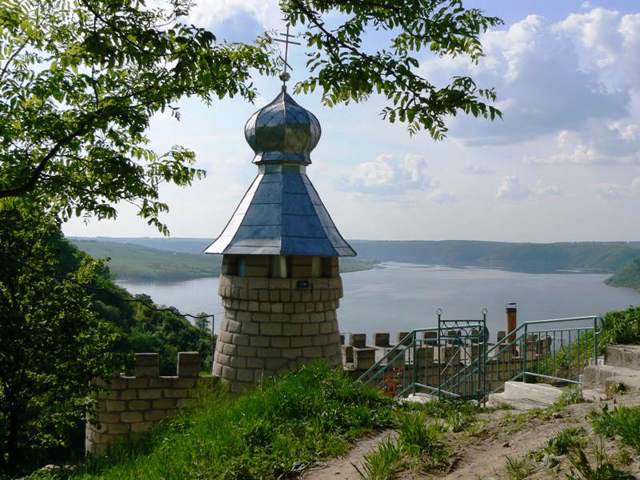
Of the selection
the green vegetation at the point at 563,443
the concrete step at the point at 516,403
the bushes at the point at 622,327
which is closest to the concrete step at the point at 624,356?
the bushes at the point at 622,327

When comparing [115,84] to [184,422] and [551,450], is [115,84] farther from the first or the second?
[551,450]

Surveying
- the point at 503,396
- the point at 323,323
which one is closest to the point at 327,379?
the point at 503,396

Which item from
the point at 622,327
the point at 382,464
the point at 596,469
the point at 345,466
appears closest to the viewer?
the point at 596,469

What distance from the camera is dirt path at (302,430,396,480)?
15.0 feet

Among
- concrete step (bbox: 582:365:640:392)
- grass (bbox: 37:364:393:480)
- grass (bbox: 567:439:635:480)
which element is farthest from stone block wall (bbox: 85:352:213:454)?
grass (bbox: 567:439:635:480)

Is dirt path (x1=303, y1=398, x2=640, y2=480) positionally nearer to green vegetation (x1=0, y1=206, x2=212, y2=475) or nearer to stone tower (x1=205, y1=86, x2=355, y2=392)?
green vegetation (x1=0, y1=206, x2=212, y2=475)

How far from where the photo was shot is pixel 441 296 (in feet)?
216

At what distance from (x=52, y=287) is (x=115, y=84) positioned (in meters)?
3.76

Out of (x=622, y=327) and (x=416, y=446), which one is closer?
(x=416, y=446)

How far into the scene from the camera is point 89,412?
32.0 feet

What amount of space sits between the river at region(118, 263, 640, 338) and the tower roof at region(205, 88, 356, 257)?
9109mm

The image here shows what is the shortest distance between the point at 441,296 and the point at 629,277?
18.8m

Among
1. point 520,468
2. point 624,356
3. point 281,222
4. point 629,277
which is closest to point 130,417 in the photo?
point 281,222

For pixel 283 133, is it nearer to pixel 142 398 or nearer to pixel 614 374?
pixel 142 398
